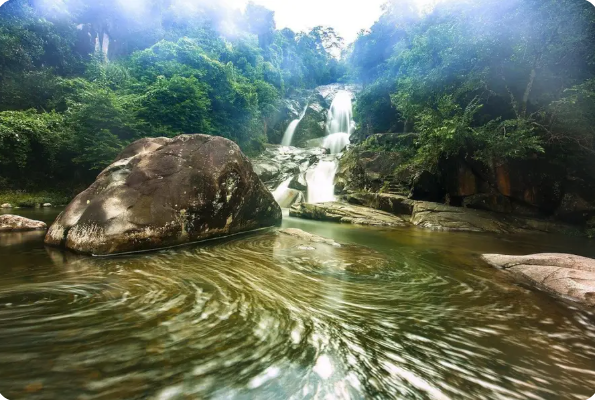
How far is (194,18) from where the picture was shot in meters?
32.1

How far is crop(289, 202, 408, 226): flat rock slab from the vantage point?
36.6 ft

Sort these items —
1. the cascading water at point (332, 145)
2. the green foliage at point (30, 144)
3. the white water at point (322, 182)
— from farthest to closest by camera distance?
the cascading water at point (332, 145) < the white water at point (322, 182) < the green foliage at point (30, 144)

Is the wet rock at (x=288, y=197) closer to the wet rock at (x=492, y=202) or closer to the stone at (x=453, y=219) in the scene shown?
the stone at (x=453, y=219)

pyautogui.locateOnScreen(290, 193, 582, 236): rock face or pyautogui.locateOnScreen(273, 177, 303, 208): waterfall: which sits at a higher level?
pyautogui.locateOnScreen(273, 177, 303, 208): waterfall

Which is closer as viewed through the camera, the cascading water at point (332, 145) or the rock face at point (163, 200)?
the rock face at point (163, 200)

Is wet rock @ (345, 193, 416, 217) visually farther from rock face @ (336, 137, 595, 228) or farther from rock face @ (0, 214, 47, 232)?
rock face @ (0, 214, 47, 232)

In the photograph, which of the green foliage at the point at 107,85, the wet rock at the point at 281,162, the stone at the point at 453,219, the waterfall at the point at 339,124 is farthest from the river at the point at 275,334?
the waterfall at the point at 339,124

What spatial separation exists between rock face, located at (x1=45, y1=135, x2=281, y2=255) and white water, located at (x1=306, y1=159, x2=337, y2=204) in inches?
388

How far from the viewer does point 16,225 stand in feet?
21.2

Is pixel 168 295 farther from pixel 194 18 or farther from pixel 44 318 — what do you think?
pixel 194 18

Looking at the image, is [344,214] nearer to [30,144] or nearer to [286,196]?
[286,196]

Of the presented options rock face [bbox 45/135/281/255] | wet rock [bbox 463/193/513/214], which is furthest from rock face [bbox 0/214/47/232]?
wet rock [bbox 463/193/513/214]

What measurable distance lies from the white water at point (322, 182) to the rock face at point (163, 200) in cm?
985

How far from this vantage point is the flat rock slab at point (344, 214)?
11.2 metres
